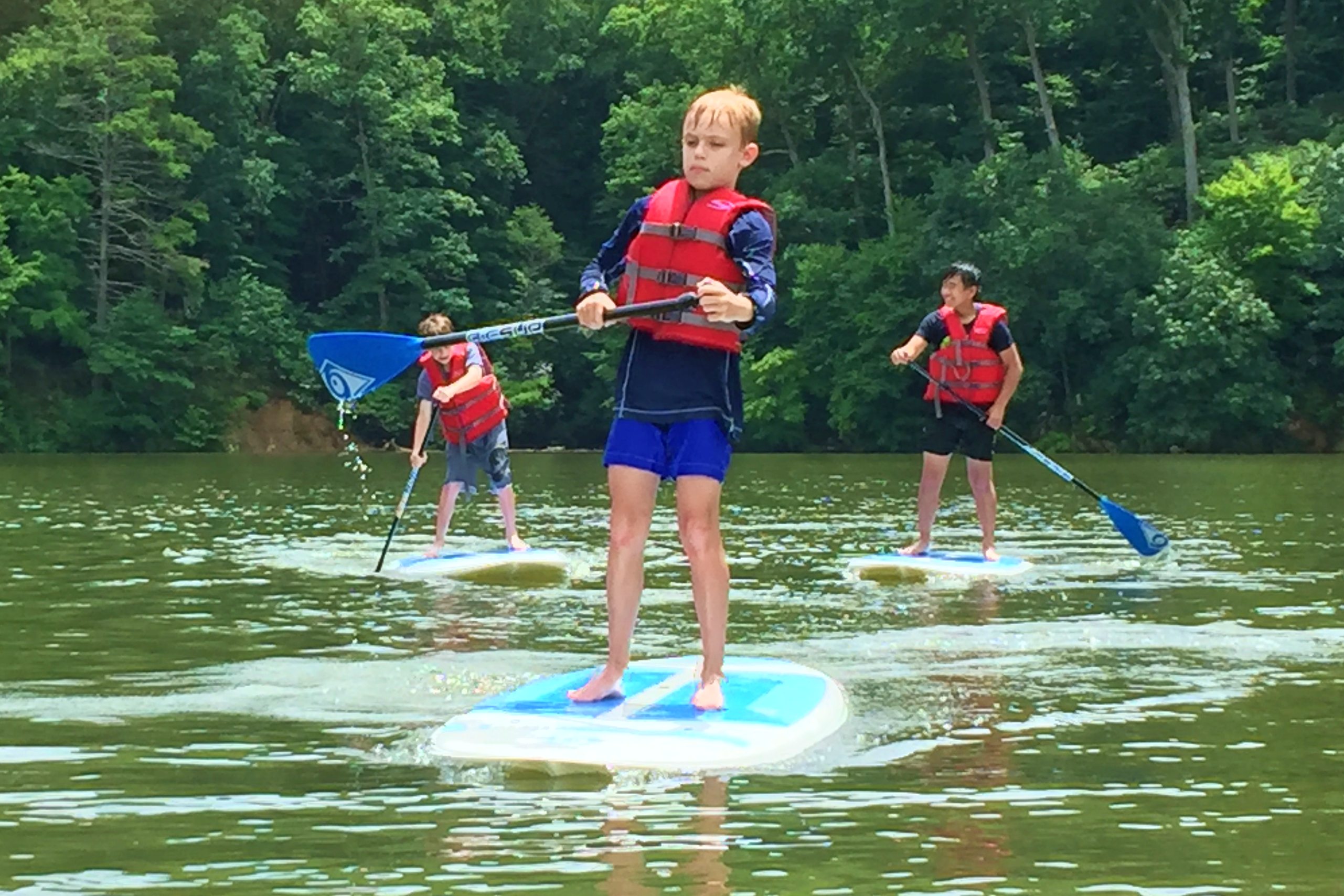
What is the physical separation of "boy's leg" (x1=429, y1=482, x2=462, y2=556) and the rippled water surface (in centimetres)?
63

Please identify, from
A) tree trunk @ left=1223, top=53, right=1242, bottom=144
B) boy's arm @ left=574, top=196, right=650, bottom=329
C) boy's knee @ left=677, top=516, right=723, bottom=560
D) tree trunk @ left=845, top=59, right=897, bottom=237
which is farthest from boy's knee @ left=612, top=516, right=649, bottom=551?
tree trunk @ left=845, top=59, right=897, bottom=237

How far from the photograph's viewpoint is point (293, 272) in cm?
5478

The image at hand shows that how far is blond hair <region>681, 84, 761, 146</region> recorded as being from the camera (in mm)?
6629

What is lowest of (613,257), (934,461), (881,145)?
(934,461)

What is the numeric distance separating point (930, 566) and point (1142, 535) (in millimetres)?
1636

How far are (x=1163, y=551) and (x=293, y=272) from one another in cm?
4410

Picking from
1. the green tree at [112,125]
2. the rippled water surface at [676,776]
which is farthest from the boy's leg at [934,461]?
the green tree at [112,125]

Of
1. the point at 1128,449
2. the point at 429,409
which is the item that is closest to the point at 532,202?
the point at 1128,449

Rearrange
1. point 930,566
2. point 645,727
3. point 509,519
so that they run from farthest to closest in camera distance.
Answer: point 509,519 → point 930,566 → point 645,727

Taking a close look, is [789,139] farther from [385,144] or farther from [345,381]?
[345,381]

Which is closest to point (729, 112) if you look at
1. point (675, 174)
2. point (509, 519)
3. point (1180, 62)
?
point (509, 519)

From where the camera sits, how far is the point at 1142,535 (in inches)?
502

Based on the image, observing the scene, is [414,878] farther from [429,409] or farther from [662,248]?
[429,409]

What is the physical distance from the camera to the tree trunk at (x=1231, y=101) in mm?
43000
